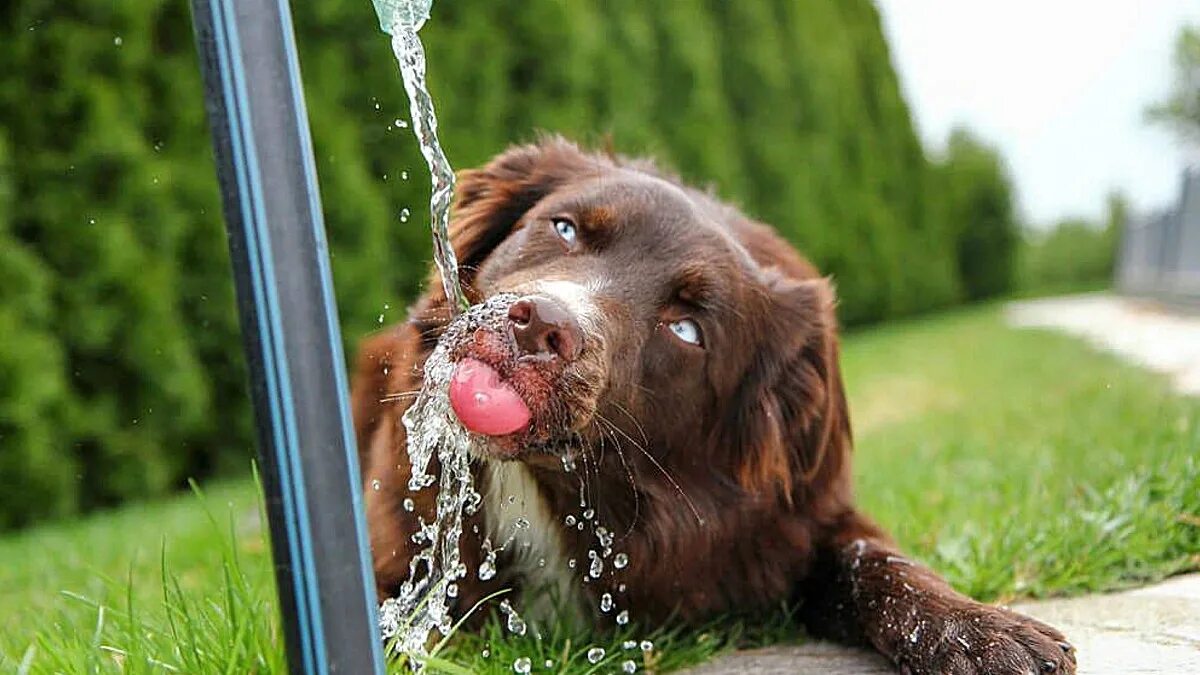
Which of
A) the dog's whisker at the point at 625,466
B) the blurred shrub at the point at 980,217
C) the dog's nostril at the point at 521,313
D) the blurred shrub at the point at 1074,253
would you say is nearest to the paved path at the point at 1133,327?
the blurred shrub at the point at 980,217

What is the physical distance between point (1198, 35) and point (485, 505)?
2934 cm

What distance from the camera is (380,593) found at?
2.33 metres

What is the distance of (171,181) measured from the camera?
19.5ft

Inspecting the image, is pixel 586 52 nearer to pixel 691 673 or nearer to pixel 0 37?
pixel 0 37

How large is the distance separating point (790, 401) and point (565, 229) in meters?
→ 0.59

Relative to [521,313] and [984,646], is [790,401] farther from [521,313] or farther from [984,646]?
[521,313]

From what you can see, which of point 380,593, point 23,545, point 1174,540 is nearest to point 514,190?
point 380,593

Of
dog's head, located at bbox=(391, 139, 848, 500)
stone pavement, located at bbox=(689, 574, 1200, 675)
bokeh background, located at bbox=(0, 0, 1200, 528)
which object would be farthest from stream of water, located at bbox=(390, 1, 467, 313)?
bokeh background, located at bbox=(0, 0, 1200, 528)

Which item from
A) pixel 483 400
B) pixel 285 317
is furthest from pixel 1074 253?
pixel 285 317

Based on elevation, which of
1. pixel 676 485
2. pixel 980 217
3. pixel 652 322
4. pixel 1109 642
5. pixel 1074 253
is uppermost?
pixel 652 322

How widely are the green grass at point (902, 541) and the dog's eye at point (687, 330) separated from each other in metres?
0.56

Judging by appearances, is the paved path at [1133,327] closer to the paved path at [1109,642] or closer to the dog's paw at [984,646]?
the paved path at [1109,642]

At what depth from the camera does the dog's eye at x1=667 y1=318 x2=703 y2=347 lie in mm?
2266

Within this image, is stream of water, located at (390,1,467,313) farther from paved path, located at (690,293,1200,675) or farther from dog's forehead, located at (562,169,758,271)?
paved path, located at (690,293,1200,675)
